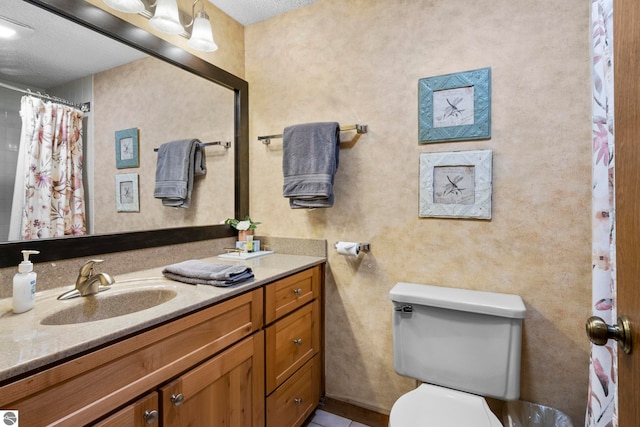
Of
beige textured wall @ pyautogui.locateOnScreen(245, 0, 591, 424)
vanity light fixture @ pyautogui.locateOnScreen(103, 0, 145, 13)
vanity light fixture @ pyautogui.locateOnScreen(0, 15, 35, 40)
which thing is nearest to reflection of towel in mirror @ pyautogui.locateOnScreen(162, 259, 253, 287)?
beige textured wall @ pyautogui.locateOnScreen(245, 0, 591, 424)

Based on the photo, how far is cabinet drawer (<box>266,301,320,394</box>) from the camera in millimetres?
1338

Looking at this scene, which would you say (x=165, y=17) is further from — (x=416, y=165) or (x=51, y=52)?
(x=416, y=165)

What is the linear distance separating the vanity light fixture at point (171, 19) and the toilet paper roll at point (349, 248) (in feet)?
4.06

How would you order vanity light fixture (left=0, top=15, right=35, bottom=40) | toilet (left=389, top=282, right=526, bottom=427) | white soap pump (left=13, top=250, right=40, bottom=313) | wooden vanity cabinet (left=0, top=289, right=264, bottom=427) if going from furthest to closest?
toilet (left=389, top=282, right=526, bottom=427)
vanity light fixture (left=0, top=15, right=35, bottom=40)
white soap pump (left=13, top=250, right=40, bottom=313)
wooden vanity cabinet (left=0, top=289, right=264, bottom=427)

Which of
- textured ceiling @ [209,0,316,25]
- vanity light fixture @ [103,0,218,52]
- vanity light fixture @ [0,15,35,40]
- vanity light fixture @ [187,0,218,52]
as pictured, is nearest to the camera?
vanity light fixture @ [0,15,35,40]

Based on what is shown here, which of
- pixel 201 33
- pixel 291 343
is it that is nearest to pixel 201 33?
pixel 201 33

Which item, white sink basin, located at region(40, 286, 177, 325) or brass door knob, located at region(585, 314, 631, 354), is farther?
white sink basin, located at region(40, 286, 177, 325)

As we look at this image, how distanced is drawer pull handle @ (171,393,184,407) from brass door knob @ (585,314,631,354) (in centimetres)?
104

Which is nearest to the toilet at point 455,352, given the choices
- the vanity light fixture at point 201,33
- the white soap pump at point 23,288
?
the white soap pump at point 23,288

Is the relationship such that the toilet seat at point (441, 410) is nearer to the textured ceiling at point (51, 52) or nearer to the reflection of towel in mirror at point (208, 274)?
the reflection of towel in mirror at point (208, 274)

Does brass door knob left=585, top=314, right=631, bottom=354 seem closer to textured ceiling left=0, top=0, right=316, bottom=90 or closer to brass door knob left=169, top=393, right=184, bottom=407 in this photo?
brass door knob left=169, top=393, right=184, bottom=407

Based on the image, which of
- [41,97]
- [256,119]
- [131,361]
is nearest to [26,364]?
[131,361]

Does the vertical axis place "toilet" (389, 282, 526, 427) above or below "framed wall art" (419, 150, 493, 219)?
below

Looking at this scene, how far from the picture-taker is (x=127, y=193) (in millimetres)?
1411
